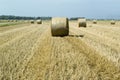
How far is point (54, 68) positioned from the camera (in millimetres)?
8070

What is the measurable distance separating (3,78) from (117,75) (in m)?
2.96

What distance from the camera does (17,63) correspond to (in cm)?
899

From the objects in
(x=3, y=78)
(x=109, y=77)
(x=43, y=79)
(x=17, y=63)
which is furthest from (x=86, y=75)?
(x=17, y=63)

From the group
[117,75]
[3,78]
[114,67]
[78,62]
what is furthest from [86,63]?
[3,78]

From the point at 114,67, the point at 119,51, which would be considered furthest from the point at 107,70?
the point at 119,51

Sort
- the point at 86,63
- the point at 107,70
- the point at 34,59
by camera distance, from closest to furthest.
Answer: the point at 107,70 < the point at 86,63 < the point at 34,59

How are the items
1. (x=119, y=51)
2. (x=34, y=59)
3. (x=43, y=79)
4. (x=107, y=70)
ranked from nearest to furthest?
(x=43, y=79), (x=107, y=70), (x=34, y=59), (x=119, y=51)

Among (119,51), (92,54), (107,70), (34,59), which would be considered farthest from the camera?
(119,51)

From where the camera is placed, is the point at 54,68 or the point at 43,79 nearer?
the point at 43,79

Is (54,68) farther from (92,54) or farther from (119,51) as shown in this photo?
(119,51)

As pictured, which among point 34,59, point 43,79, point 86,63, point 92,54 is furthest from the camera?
point 92,54

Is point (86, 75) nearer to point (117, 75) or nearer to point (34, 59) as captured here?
point (117, 75)

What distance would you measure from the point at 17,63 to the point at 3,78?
1852 mm

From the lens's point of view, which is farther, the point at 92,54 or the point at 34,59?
the point at 92,54
